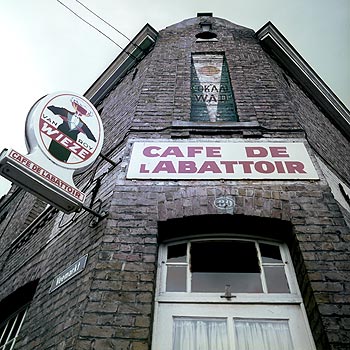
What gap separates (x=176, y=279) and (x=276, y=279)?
0.96 meters

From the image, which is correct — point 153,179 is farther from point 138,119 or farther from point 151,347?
point 151,347

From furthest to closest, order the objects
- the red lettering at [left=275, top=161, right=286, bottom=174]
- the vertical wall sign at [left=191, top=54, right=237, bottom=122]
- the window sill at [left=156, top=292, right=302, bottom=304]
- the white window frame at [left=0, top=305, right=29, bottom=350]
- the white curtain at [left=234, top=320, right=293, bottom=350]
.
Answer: the vertical wall sign at [left=191, top=54, right=237, bottom=122]
the white window frame at [left=0, top=305, right=29, bottom=350]
the red lettering at [left=275, top=161, right=286, bottom=174]
the window sill at [left=156, top=292, right=302, bottom=304]
the white curtain at [left=234, top=320, right=293, bottom=350]

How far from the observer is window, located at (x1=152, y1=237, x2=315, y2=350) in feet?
9.14

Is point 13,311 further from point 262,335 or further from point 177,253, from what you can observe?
point 262,335

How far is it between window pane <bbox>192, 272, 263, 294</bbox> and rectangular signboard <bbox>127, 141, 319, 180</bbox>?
3.62 feet

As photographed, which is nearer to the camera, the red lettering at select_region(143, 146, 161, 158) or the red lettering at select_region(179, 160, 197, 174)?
the red lettering at select_region(179, 160, 197, 174)

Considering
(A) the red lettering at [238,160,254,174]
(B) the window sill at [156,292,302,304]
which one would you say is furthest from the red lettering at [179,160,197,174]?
(B) the window sill at [156,292,302,304]

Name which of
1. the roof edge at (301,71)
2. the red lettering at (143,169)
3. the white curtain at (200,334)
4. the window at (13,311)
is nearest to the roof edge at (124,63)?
the roof edge at (301,71)

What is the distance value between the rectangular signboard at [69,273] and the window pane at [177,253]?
857 millimetres

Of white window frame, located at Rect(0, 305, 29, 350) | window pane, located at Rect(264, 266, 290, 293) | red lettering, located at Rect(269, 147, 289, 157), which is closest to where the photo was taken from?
window pane, located at Rect(264, 266, 290, 293)

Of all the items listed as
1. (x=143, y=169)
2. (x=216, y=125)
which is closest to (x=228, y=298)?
(x=143, y=169)

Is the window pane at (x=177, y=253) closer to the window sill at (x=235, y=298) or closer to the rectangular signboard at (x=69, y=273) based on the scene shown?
the window sill at (x=235, y=298)

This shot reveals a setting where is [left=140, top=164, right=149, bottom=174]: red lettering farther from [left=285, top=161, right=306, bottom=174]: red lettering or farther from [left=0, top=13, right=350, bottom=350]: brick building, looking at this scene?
[left=285, top=161, right=306, bottom=174]: red lettering

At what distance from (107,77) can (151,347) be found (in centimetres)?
660
